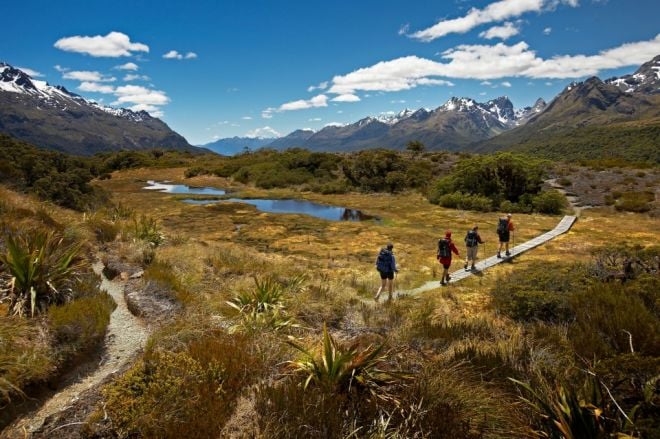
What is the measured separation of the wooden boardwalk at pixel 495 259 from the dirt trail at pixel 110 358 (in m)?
9.47

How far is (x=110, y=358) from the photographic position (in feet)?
21.6

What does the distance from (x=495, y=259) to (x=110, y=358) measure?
58.4 ft

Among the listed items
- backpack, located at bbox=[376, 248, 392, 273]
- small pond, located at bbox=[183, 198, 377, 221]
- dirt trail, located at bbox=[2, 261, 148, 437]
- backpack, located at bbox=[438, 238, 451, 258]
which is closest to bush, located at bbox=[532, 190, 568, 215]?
small pond, located at bbox=[183, 198, 377, 221]

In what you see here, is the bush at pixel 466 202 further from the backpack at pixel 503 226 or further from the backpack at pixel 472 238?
the backpack at pixel 472 238

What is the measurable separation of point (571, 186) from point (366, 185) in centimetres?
2557

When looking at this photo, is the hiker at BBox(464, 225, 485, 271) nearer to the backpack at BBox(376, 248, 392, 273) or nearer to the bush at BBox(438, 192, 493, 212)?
the backpack at BBox(376, 248, 392, 273)

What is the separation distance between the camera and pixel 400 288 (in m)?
16.4

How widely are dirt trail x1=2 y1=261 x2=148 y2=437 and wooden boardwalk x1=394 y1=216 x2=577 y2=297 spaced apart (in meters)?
9.47

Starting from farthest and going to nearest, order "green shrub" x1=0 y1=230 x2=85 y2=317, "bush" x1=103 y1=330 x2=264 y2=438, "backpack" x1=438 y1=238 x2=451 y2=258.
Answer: "backpack" x1=438 y1=238 x2=451 y2=258 < "green shrub" x1=0 y1=230 x2=85 y2=317 < "bush" x1=103 y1=330 x2=264 y2=438

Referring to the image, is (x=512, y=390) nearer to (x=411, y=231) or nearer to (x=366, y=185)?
(x=411, y=231)

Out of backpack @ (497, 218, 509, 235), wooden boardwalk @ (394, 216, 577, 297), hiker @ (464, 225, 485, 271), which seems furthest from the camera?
backpack @ (497, 218, 509, 235)

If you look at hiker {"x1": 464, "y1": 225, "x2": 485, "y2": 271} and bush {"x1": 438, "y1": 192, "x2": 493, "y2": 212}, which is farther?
bush {"x1": 438, "y1": 192, "x2": 493, "y2": 212}

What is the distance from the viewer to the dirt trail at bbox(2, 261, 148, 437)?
477cm

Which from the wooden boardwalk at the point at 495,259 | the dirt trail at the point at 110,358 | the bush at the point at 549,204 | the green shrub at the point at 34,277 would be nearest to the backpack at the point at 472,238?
the wooden boardwalk at the point at 495,259
